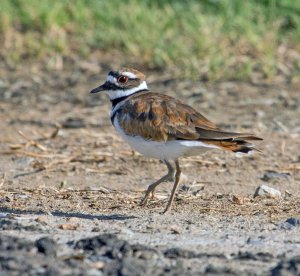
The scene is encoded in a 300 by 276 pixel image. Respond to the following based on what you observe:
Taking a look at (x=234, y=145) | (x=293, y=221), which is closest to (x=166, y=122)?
(x=234, y=145)

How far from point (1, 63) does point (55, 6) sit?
1.18 metres

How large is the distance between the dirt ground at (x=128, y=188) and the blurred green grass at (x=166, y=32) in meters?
0.29

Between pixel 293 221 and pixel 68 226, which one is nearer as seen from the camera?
pixel 68 226

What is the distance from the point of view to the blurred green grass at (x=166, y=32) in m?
12.8

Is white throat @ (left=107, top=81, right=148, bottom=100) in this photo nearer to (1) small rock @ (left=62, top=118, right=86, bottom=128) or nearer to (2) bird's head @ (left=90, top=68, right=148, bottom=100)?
(2) bird's head @ (left=90, top=68, right=148, bottom=100)

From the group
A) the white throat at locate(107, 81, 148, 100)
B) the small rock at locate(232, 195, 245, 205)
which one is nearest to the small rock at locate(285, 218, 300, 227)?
the small rock at locate(232, 195, 245, 205)

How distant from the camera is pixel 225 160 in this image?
972 centimetres

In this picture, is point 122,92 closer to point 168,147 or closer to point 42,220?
point 168,147

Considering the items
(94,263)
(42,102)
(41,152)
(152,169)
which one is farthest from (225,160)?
(94,263)

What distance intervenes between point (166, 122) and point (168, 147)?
0.65ft

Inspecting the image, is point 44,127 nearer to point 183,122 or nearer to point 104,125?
point 104,125

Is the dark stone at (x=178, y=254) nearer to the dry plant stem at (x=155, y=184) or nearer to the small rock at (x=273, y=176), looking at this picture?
the dry plant stem at (x=155, y=184)

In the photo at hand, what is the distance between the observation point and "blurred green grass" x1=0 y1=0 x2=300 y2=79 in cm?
1275

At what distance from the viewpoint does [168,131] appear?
738 cm
